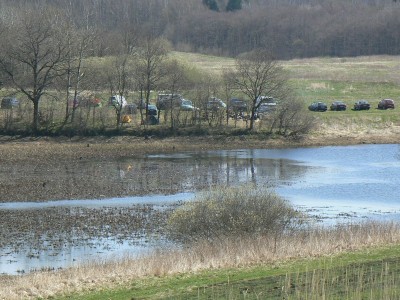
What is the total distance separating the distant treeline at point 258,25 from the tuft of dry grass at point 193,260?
125621mm

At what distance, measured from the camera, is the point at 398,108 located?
85.2 m

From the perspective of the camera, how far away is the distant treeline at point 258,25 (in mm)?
159750

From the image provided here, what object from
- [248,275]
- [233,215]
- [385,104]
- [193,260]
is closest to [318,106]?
[385,104]

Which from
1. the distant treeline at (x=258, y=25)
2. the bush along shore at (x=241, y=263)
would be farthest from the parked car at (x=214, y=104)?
the distant treeline at (x=258, y=25)

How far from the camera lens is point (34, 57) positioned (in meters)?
69.1

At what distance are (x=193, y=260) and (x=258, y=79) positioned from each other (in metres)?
50.9

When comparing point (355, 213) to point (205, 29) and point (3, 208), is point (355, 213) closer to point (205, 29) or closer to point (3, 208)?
point (3, 208)

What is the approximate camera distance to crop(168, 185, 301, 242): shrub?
28.9m

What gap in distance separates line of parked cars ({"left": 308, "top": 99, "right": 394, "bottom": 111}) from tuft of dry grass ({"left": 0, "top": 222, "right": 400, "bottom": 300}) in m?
53.9

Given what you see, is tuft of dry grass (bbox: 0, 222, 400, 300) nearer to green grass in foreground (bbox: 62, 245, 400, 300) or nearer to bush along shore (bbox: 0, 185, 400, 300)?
bush along shore (bbox: 0, 185, 400, 300)

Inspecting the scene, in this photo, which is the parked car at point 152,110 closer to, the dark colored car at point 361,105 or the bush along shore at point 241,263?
the dark colored car at point 361,105

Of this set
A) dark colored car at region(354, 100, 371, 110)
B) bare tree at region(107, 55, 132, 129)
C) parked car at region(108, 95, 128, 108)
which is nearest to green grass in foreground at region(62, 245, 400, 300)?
parked car at region(108, 95, 128, 108)

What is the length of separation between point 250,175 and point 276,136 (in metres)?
19.3

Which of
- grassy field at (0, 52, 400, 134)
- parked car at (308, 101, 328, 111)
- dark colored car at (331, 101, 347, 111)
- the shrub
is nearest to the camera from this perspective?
the shrub
